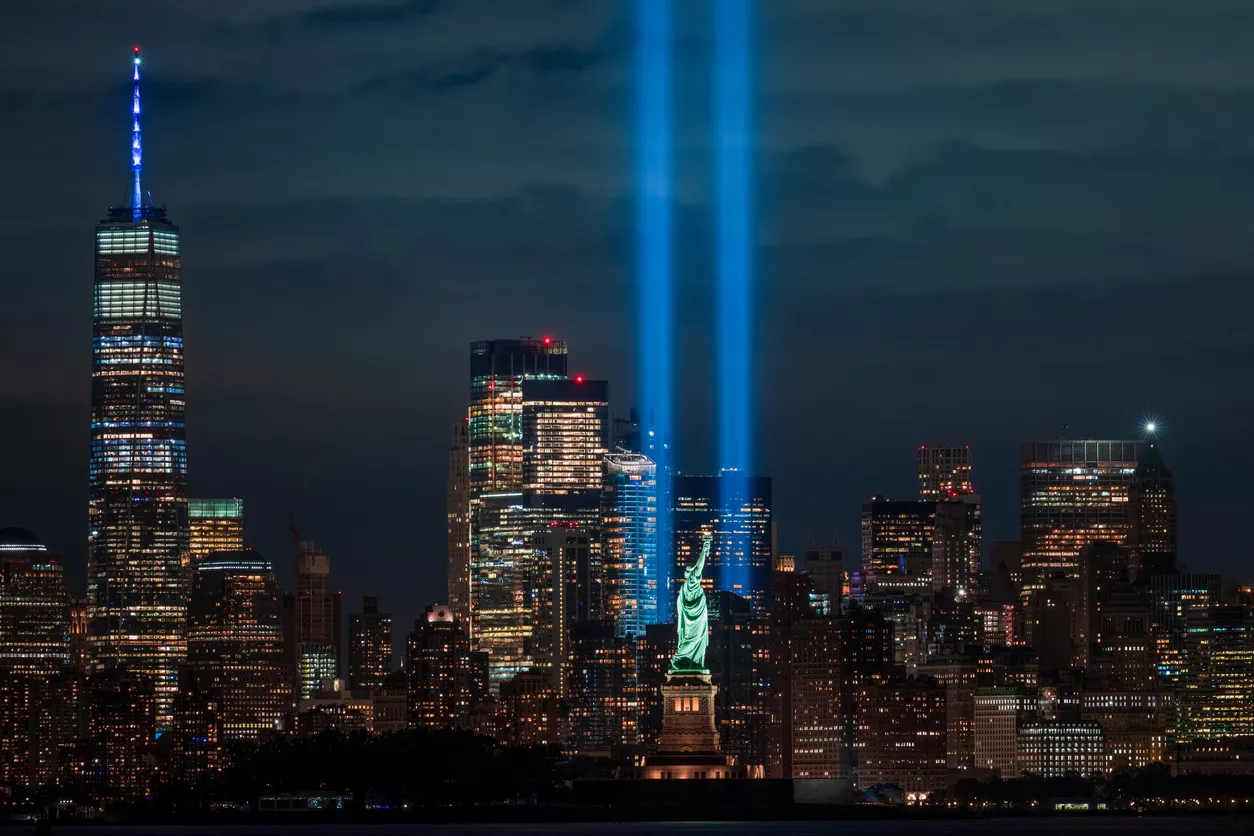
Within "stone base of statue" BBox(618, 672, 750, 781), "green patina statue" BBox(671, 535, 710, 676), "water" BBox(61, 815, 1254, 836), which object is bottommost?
"water" BBox(61, 815, 1254, 836)

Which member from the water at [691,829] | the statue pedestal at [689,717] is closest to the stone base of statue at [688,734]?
the statue pedestal at [689,717]

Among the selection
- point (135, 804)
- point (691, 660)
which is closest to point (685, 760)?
point (691, 660)

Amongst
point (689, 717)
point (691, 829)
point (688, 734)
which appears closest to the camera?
point (691, 829)

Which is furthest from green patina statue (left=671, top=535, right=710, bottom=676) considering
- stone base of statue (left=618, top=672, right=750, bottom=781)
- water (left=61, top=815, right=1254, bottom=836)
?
water (left=61, top=815, right=1254, bottom=836)

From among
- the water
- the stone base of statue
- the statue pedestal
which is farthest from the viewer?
the statue pedestal

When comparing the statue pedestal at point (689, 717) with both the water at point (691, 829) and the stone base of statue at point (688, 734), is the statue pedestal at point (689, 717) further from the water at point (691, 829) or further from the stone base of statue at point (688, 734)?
the water at point (691, 829)

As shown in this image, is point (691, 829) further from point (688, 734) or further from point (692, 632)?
point (692, 632)

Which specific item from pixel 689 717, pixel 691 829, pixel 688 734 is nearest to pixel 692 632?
pixel 689 717

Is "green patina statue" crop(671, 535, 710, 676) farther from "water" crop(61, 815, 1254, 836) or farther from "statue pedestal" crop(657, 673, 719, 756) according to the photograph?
"water" crop(61, 815, 1254, 836)

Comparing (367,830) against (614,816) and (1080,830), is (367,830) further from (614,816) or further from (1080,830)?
(1080,830)
